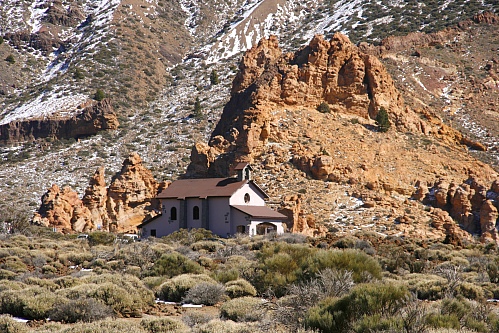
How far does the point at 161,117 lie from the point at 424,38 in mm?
29098

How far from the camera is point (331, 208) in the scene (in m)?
40.8

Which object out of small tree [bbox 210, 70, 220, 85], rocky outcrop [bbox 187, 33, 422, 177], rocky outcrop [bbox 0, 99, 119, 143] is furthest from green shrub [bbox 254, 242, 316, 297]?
small tree [bbox 210, 70, 220, 85]

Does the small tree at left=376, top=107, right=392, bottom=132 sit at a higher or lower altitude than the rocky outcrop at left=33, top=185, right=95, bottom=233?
higher

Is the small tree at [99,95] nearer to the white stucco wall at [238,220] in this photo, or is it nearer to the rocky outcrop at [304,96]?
the rocky outcrop at [304,96]

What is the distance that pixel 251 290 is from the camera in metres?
17.2

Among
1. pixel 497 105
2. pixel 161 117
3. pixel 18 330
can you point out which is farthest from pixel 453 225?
pixel 161 117

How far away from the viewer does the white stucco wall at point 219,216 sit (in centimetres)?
4122

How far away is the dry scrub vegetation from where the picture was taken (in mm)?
10438

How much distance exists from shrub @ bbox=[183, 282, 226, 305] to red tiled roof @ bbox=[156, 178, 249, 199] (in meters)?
23.9

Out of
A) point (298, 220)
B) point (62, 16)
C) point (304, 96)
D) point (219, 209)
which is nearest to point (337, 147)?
point (304, 96)

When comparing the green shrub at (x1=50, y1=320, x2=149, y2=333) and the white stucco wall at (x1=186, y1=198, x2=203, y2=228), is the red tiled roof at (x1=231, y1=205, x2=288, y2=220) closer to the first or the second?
the white stucco wall at (x1=186, y1=198, x2=203, y2=228)

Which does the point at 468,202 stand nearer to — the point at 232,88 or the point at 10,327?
the point at 232,88

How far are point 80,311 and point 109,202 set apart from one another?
35934 mm

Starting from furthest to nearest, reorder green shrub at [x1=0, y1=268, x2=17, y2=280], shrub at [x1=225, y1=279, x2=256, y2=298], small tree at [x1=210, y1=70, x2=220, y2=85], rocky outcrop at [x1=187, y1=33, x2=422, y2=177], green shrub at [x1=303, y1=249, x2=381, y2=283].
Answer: small tree at [x1=210, y1=70, x2=220, y2=85] → rocky outcrop at [x1=187, y1=33, x2=422, y2=177] → green shrub at [x1=0, y1=268, x2=17, y2=280] → shrub at [x1=225, y1=279, x2=256, y2=298] → green shrub at [x1=303, y1=249, x2=381, y2=283]
